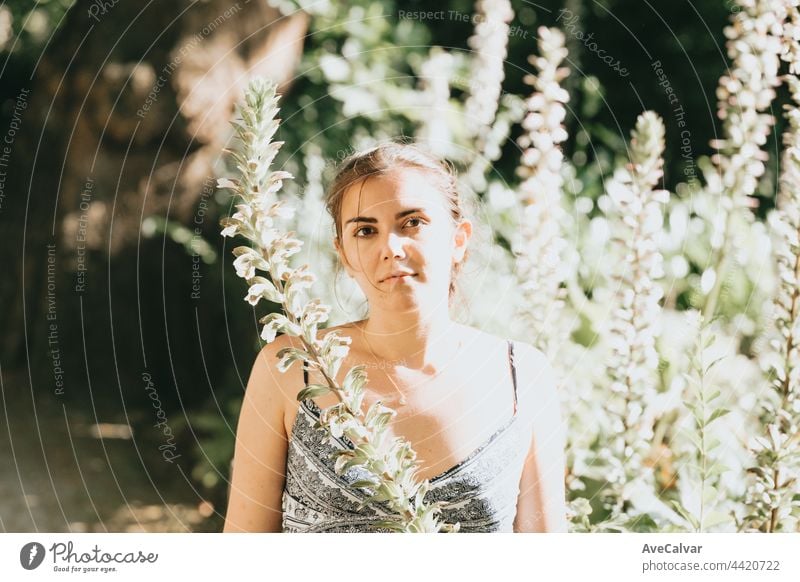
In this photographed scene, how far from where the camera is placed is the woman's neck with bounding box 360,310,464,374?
122cm

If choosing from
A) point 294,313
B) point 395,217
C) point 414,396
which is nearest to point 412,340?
point 414,396

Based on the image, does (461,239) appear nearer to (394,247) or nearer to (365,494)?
(394,247)

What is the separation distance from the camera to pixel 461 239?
1.23 metres

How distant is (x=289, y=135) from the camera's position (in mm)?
1530

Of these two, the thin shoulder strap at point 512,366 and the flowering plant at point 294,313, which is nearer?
the flowering plant at point 294,313

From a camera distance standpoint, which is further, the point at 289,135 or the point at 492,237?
the point at 289,135

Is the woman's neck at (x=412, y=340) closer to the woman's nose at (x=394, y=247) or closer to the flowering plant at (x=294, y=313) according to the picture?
the woman's nose at (x=394, y=247)

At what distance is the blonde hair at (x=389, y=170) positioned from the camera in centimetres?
115

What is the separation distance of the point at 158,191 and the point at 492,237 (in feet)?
2.18

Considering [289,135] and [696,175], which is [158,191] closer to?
[289,135]

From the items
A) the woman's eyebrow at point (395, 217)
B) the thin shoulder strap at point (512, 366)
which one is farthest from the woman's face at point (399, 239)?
the thin shoulder strap at point (512, 366)

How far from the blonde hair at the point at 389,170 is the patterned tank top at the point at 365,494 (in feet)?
0.92

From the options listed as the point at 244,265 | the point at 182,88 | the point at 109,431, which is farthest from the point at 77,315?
the point at 244,265

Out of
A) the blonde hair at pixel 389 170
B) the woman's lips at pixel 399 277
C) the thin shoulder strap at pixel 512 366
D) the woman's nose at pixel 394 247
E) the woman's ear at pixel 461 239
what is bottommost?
the thin shoulder strap at pixel 512 366
